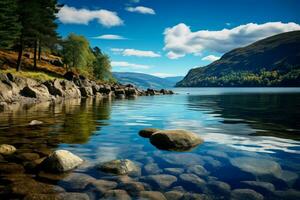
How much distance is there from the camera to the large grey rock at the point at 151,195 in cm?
920

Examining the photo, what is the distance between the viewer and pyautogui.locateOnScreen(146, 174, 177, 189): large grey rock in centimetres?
1034

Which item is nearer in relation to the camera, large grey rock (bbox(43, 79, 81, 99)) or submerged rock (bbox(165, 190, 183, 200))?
submerged rock (bbox(165, 190, 183, 200))

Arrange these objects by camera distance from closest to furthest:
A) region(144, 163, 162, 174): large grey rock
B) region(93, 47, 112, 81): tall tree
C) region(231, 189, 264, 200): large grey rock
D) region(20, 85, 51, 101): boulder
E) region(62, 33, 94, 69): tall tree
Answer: region(231, 189, 264, 200): large grey rock → region(144, 163, 162, 174): large grey rock → region(20, 85, 51, 101): boulder → region(62, 33, 94, 69): tall tree → region(93, 47, 112, 81): tall tree

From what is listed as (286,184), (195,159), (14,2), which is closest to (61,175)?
(195,159)

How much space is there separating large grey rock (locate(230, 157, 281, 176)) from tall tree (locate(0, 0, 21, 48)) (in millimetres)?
45638

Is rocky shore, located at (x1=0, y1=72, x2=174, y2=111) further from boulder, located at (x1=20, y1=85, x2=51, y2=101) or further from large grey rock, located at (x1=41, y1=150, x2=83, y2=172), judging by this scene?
large grey rock, located at (x1=41, y1=150, x2=83, y2=172)

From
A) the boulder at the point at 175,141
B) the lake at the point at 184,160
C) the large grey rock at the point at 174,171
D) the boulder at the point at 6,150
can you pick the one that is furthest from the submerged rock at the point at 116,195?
the boulder at the point at 6,150

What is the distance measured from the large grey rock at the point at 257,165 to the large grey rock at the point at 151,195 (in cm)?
433

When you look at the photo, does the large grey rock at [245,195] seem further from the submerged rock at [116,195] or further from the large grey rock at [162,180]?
the submerged rock at [116,195]

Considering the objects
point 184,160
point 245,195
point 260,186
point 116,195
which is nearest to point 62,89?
point 184,160

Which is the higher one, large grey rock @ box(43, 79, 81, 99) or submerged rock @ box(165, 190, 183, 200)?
large grey rock @ box(43, 79, 81, 99)

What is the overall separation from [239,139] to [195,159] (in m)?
6.42

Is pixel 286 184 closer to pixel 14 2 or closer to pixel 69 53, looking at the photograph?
pixel 14 2

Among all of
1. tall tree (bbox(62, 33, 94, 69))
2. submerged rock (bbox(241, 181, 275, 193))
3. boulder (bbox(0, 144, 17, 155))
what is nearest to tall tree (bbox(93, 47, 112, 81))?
tall tree (bbox(62, 33, 94, 69))
